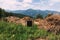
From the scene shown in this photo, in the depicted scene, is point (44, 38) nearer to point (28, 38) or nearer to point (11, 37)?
point (28, 38)

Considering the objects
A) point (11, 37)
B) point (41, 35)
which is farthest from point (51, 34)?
point (11, 37)

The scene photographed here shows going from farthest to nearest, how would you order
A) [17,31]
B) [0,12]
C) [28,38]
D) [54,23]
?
[0,12], [54,23], [17,31], [28,38]

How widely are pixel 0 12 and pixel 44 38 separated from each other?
458 cm

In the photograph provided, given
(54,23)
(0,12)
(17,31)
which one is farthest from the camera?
(0,12)

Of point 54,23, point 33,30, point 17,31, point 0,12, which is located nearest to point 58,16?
point 54,23

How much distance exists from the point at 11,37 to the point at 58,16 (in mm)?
2452

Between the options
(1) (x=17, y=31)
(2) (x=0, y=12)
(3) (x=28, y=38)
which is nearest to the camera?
(3) (x=28, y=38)

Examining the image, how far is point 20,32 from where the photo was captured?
27.0 ft

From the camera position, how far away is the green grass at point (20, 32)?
7.66m

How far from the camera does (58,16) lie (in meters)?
9.30

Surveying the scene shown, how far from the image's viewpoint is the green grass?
7.66 metres

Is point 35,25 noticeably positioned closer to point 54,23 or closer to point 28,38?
point 54,23

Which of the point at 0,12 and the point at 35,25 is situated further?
the point at 0,12

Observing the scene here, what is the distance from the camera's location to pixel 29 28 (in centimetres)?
870
